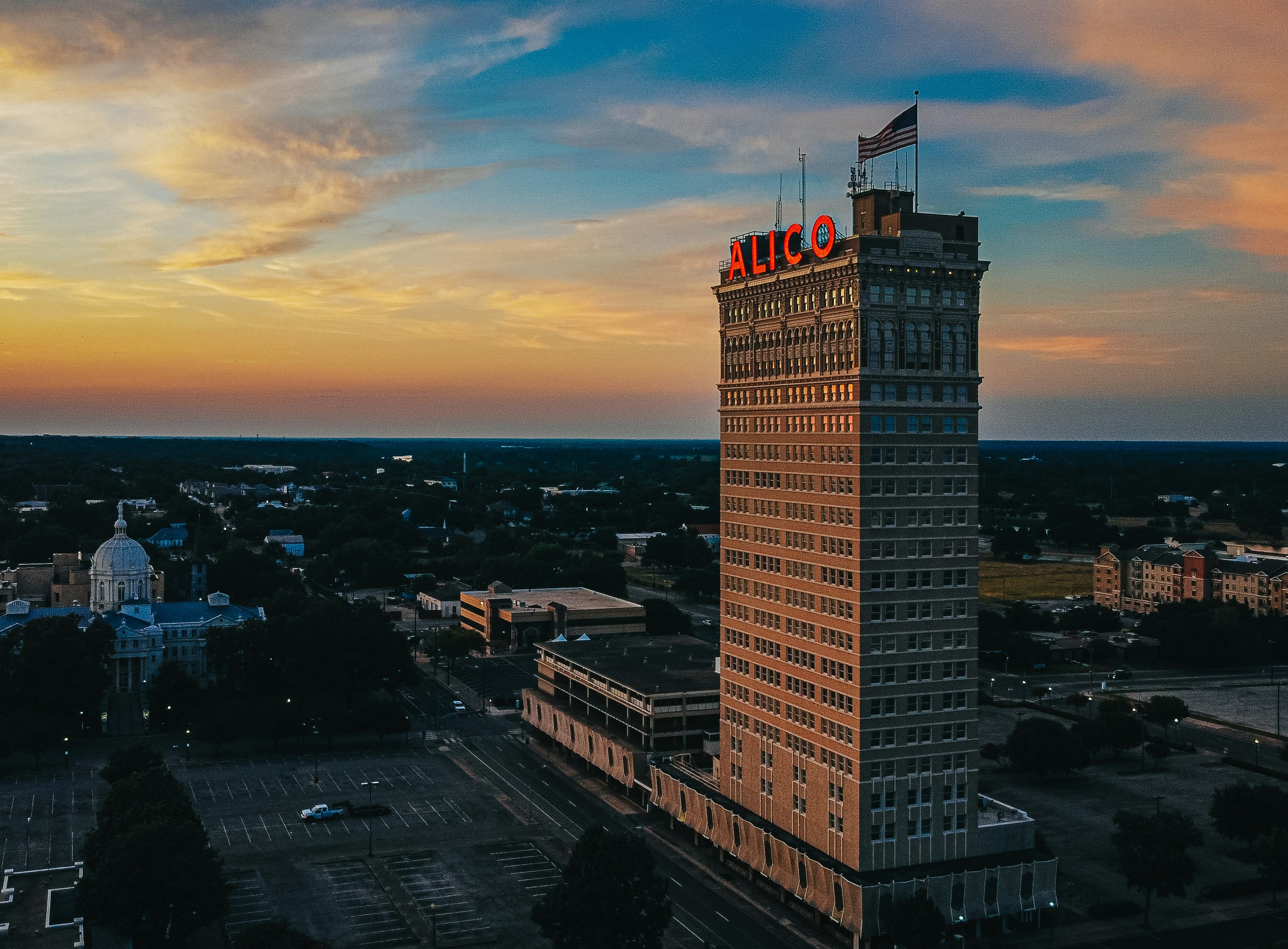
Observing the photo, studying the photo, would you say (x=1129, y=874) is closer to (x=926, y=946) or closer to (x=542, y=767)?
(x=926, y=946)

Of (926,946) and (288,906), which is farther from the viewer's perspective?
(288,906)

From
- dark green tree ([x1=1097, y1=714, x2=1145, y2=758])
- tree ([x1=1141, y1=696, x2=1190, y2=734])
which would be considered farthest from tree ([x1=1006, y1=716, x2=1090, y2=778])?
tree ([x1=1141, y1=696, x2=1190, y2=734])

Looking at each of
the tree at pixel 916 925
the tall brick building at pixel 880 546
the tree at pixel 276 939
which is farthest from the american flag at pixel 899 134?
the tree at pixel 276 939

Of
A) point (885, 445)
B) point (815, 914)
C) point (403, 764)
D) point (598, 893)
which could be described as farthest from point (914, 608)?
point (403, 764)

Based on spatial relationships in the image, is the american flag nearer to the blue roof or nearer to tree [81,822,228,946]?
tree [81,822,228,946]

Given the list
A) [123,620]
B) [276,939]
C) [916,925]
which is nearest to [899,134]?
[916,925]
